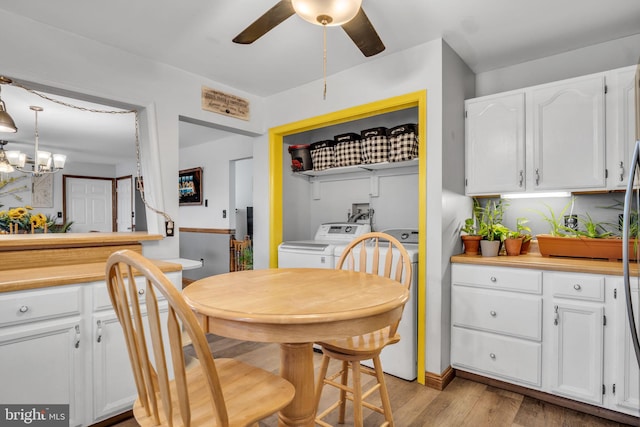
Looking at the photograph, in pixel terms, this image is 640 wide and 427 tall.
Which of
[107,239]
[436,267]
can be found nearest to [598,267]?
[436,267]

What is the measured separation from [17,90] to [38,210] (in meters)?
4.39

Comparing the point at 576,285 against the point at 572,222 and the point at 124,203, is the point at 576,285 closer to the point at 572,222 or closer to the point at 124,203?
the point at 572,222

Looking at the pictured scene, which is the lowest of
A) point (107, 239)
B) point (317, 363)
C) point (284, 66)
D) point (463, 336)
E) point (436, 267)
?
point (317, 363)

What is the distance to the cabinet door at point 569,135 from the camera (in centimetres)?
220

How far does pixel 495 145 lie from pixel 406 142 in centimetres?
64

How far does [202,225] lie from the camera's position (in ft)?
17.8

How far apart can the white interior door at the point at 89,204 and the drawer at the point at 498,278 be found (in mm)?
7575

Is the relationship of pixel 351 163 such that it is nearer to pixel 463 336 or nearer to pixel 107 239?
pixel 463 336

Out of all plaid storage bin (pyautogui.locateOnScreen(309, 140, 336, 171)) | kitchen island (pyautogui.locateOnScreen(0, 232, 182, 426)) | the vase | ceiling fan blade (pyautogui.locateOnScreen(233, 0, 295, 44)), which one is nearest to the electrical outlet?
the vase

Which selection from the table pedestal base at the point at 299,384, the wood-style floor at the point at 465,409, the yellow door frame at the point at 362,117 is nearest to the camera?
the table pedestal base at the point at 299,384

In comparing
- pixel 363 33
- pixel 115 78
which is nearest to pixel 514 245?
pixel 363 33

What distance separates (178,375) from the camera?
0.86 m

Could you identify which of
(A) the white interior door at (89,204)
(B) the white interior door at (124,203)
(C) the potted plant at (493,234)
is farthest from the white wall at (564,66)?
(A) the white interior door at (89,204)

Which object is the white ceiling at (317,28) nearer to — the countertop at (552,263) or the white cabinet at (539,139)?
the white cabinet at (539,139)
